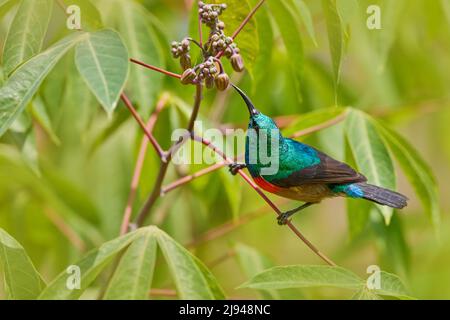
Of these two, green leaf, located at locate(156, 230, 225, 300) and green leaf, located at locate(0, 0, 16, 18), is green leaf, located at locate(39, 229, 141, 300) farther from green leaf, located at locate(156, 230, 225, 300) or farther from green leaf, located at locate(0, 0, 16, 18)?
green leaf, located at locate(0, 0, 16, 18)

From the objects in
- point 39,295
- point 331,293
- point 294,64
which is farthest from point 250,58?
point 331,293

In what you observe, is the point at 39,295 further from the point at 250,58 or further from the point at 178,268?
the point at 250,58

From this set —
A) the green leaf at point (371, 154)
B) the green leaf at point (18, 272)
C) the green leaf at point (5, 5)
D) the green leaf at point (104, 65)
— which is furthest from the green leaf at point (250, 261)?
the green leaf at point (5, 5)

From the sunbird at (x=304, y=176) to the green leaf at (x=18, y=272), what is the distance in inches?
26.1

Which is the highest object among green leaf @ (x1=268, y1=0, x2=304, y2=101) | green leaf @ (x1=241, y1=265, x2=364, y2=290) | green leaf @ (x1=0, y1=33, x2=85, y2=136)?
green leaf @ (x1=268, y1=0, x2=304, y2=101)

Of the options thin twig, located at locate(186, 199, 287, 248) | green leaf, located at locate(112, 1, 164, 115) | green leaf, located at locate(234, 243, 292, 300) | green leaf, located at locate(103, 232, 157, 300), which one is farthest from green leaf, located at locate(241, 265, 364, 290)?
thin twig, located at locate(186, 199, 287, 248)

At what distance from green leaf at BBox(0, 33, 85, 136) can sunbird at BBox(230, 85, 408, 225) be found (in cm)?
65

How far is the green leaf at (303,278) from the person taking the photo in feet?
5.79

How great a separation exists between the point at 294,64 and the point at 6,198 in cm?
152

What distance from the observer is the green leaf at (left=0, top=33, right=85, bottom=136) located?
1.69 m

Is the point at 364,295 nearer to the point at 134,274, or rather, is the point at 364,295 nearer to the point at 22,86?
the point at 134,274

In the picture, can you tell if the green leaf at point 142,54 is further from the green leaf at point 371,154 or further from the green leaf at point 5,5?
the green leaf at point 371,154

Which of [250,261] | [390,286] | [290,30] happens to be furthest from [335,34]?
[250,261]

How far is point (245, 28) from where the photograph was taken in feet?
6.81
